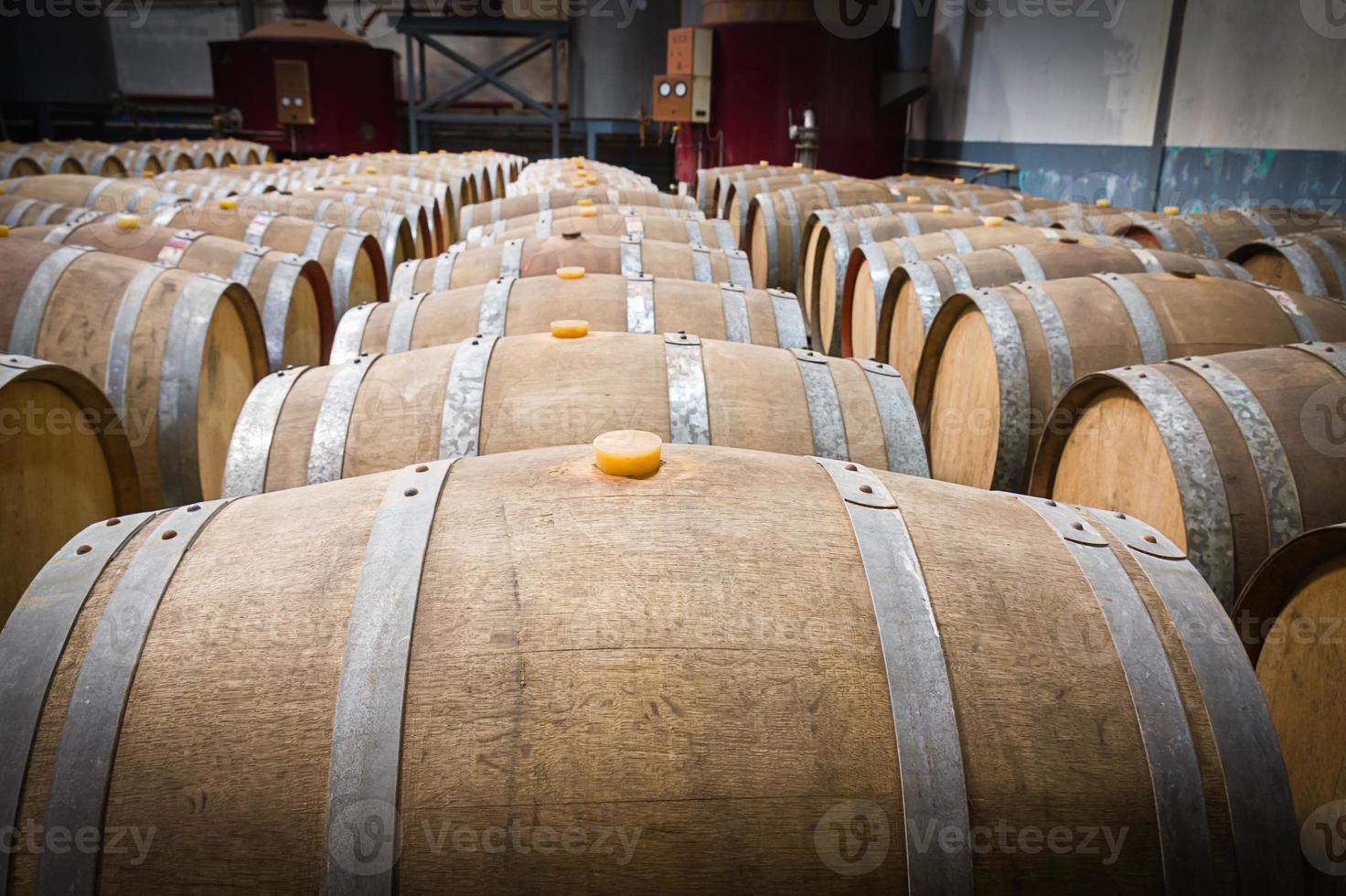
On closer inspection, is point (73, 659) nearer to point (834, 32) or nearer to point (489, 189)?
point (489, 189)

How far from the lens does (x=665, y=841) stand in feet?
3.67

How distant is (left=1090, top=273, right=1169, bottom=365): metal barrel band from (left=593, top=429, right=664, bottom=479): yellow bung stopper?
6.60ft

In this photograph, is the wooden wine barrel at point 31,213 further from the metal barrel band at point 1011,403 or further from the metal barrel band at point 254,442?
the metal barrel band at point 1011,403

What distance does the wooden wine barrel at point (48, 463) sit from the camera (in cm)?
217

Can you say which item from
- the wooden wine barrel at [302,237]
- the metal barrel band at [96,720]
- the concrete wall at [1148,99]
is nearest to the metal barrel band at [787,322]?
the metal barrel band at [96,720]

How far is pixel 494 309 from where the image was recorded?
3.14 meters

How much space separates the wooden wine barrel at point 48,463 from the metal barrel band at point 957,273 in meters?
3.27

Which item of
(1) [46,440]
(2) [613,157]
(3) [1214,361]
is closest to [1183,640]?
(3) [1214,361]

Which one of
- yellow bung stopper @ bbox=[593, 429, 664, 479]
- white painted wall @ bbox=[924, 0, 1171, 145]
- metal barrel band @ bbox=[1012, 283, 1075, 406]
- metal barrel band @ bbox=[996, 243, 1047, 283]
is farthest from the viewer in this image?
white painted wall @ bbox=[924, 0, 1171, 145]

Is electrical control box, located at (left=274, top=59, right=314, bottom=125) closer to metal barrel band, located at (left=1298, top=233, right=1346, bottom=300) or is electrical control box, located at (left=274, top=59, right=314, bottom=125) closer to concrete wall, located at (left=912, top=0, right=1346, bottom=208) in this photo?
concrete wall, located at (left=912, top=0, right=1346, bottom=208)

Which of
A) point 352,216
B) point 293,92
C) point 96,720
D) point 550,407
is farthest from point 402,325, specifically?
point 293,92

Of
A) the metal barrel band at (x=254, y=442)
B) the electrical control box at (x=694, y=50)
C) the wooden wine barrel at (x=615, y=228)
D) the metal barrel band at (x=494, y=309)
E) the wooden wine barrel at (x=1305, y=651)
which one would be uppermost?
the electrical control box at (x=694, y=50)

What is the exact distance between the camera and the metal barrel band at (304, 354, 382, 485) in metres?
2.14

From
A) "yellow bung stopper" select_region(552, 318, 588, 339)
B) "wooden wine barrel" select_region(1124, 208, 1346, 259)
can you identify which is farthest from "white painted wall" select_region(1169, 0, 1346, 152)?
"yellow bung stopper" select_region(552, 318, 588, 339)
